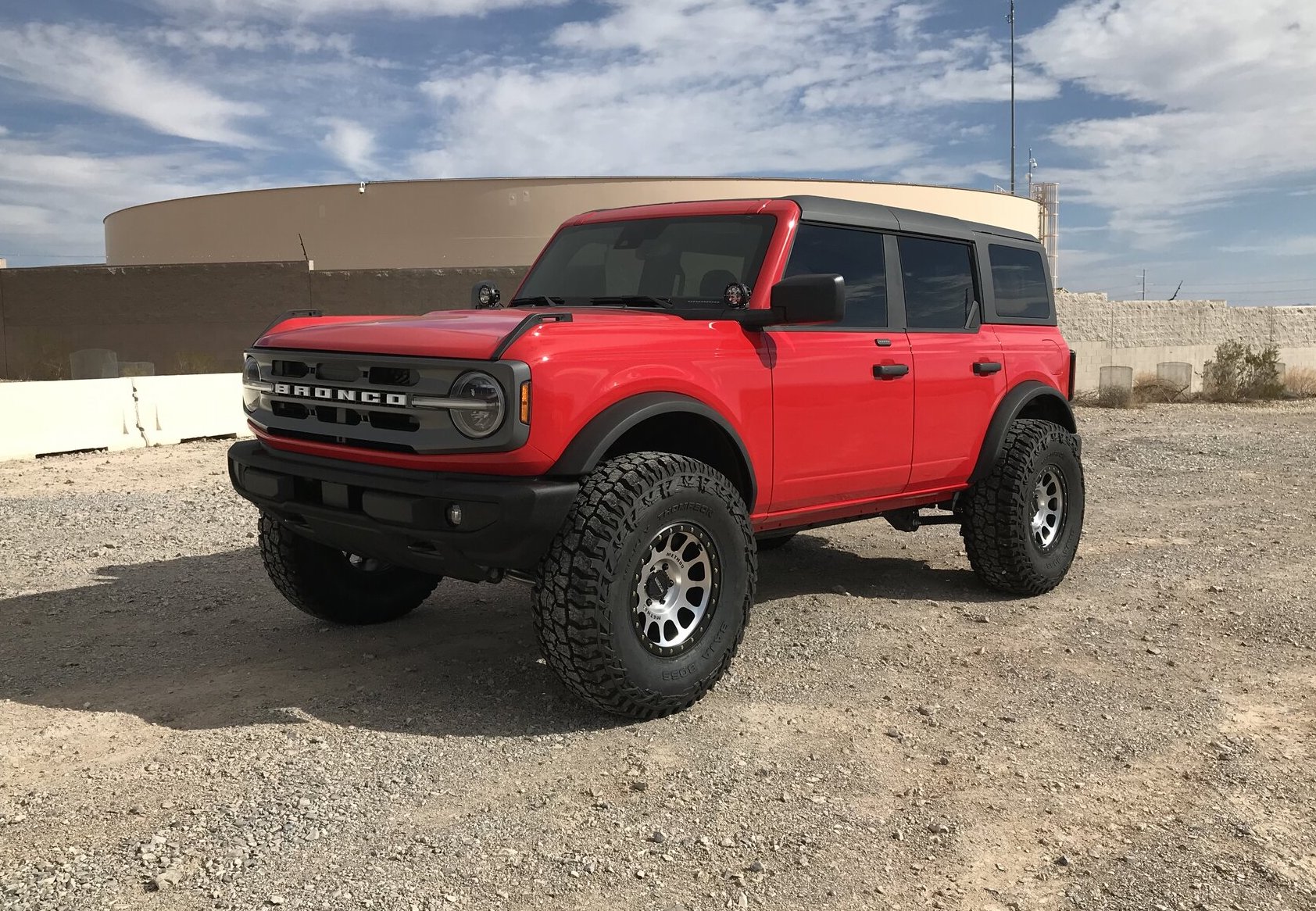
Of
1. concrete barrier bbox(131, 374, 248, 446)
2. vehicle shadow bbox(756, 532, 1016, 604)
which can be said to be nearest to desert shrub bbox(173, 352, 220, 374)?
concrete barrier bbox(131, 374, 248, 446)

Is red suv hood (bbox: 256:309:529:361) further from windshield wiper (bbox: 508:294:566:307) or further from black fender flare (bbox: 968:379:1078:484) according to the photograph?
black fender flare (bbox: 968:379:1078:484)

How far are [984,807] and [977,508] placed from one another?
109 inches

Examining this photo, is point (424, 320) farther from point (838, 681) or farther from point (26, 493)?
point (26, 493)

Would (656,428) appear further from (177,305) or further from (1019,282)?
(177,305)

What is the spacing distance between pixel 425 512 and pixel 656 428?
1100 mm

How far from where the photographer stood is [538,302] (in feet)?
17.4

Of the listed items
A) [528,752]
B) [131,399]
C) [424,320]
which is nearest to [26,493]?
[131,399]

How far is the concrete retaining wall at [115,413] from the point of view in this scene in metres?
11.6

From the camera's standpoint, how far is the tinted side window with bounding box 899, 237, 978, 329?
5555 millimetres

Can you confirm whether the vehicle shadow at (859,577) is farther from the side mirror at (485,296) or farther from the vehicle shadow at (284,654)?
the side mirror at (485,296)

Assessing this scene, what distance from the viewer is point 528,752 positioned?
12.7 ft

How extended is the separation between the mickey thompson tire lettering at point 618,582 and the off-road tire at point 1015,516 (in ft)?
7.57

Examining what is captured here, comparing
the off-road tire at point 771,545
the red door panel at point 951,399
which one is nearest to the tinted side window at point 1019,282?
the red door panel at point 951,399

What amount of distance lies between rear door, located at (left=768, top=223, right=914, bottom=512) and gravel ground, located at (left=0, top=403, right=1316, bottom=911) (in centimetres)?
81
